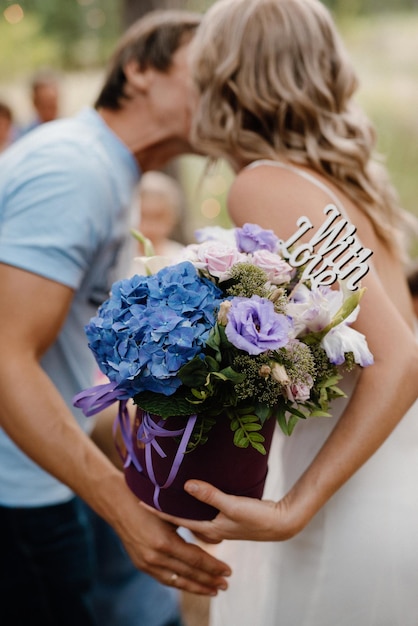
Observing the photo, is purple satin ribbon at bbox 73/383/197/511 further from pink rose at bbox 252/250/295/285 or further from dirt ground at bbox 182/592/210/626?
dirt ground at bbox 182/592/210/626

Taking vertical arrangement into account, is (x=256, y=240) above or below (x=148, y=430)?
above

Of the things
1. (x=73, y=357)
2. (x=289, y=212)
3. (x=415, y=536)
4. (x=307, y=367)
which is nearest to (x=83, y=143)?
(x=73, y=357)

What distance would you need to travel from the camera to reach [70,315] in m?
1.94

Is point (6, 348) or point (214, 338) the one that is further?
point (6, 348)

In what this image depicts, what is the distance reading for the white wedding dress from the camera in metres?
1.45

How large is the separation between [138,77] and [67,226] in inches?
26.2

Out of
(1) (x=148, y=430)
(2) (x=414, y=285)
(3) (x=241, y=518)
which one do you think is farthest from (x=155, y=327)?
(2) (x=414, y=285)

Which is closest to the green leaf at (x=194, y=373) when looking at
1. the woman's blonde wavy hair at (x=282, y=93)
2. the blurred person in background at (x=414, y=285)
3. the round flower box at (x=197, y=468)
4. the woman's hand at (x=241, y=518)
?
the round flower box at (x=197, y=468)

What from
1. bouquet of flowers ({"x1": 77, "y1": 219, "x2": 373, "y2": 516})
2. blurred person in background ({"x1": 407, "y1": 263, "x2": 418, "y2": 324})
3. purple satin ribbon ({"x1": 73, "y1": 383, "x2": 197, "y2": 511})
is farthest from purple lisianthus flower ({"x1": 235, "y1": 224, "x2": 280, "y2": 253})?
blurred person in background ({"x1": 407, "y1": 263, "x2": 418, "y2": 324})

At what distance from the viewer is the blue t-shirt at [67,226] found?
→ 66.1 inches

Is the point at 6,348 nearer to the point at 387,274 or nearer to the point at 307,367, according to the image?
the point at 307,367

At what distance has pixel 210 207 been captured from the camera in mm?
7156

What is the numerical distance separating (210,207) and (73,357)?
5322 mm

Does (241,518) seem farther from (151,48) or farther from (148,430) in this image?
(151,48)
